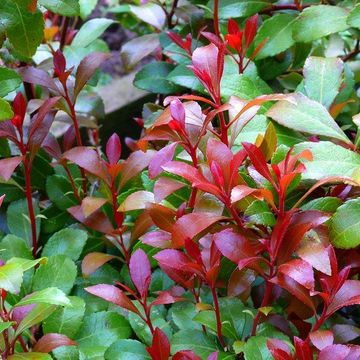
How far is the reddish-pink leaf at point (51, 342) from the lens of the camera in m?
0.79

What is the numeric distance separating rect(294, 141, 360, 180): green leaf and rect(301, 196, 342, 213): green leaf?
0.03m

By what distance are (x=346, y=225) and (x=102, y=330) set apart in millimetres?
374

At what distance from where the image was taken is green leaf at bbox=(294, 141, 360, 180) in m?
0.76

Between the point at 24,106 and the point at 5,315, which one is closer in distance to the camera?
the point at 5,315

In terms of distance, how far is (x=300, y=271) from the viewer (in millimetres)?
693

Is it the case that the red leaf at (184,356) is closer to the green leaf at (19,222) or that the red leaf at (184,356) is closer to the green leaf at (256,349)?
the green leaf at (256,349)

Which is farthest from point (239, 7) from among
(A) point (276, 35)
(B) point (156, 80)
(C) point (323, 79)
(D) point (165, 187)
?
(D) point (165, 187)

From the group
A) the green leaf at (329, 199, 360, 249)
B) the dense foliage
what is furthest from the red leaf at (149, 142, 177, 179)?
the green leaf at (329, 199, 360, 249)

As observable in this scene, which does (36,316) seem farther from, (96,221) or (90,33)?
(90,33)

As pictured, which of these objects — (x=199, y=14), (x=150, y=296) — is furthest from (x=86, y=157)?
(x=199, y=14)

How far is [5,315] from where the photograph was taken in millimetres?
766

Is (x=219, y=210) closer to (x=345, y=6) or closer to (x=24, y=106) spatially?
(x=24, y=106)

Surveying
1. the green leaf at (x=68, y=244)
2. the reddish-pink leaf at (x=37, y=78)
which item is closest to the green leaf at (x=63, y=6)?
the reddish-pink leaf at (x=37, y=78)

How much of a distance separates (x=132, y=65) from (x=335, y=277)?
0.73 meters
